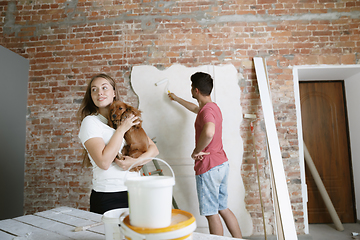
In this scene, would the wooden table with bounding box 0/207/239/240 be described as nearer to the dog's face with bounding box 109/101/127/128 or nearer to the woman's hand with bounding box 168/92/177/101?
the dog's face with bounding box 109/101/127/128

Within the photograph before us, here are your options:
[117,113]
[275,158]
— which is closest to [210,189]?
[275,158]

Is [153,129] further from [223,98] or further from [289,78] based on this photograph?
[289,78]

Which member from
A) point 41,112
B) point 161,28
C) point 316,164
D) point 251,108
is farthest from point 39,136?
point 316,164

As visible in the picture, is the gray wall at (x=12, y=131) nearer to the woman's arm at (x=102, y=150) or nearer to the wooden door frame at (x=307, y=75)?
the woman's arm at (x=102, y=150)

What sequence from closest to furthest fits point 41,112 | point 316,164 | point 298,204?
point 298,204 < point 41,112 < point 316,164

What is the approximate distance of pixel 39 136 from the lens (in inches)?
113

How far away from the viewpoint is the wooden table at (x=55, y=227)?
1.04 m

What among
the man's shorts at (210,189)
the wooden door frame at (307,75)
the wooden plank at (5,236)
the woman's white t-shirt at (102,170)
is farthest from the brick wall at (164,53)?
the wooden plank at (5,236)

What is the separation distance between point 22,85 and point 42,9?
106 centimetres

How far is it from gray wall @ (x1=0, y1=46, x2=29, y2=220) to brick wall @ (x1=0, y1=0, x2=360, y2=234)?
85mm

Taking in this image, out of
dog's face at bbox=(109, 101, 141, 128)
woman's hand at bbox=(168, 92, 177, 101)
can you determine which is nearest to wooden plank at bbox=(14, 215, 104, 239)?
dog's face at bbox=(109, 101, 141, 128)

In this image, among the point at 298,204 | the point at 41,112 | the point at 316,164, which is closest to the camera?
the point at 298,204

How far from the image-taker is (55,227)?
1.18 meters

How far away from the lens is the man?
6.95 feet
